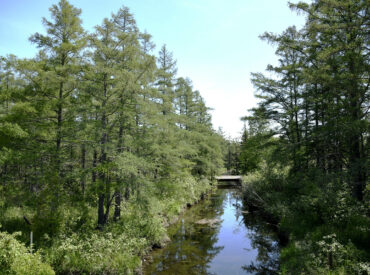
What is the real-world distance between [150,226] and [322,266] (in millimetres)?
7509

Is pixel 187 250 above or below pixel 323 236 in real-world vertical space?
below

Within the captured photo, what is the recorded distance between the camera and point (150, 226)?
11367mm

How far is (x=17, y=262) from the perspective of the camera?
21.1 feet

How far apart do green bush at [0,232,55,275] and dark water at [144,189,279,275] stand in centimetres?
387

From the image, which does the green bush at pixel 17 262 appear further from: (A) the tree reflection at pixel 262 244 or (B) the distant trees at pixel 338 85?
(B) the distant trees at pixel 338 85

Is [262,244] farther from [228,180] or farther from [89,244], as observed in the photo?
[228,180]

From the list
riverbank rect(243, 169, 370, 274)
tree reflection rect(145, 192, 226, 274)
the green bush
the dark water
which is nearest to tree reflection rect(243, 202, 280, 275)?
the dark water

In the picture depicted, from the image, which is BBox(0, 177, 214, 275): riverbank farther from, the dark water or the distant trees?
the distant trees

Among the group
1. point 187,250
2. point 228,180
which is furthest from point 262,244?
point 228,180

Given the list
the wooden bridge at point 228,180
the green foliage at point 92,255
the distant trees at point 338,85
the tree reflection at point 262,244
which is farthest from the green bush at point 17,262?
the wooden bridge at point 228,180

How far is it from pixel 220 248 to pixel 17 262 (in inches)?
349

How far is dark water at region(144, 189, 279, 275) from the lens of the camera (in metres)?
9.43

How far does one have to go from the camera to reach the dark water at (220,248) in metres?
9.43

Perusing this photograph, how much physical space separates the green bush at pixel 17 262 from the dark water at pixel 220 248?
3868mm
